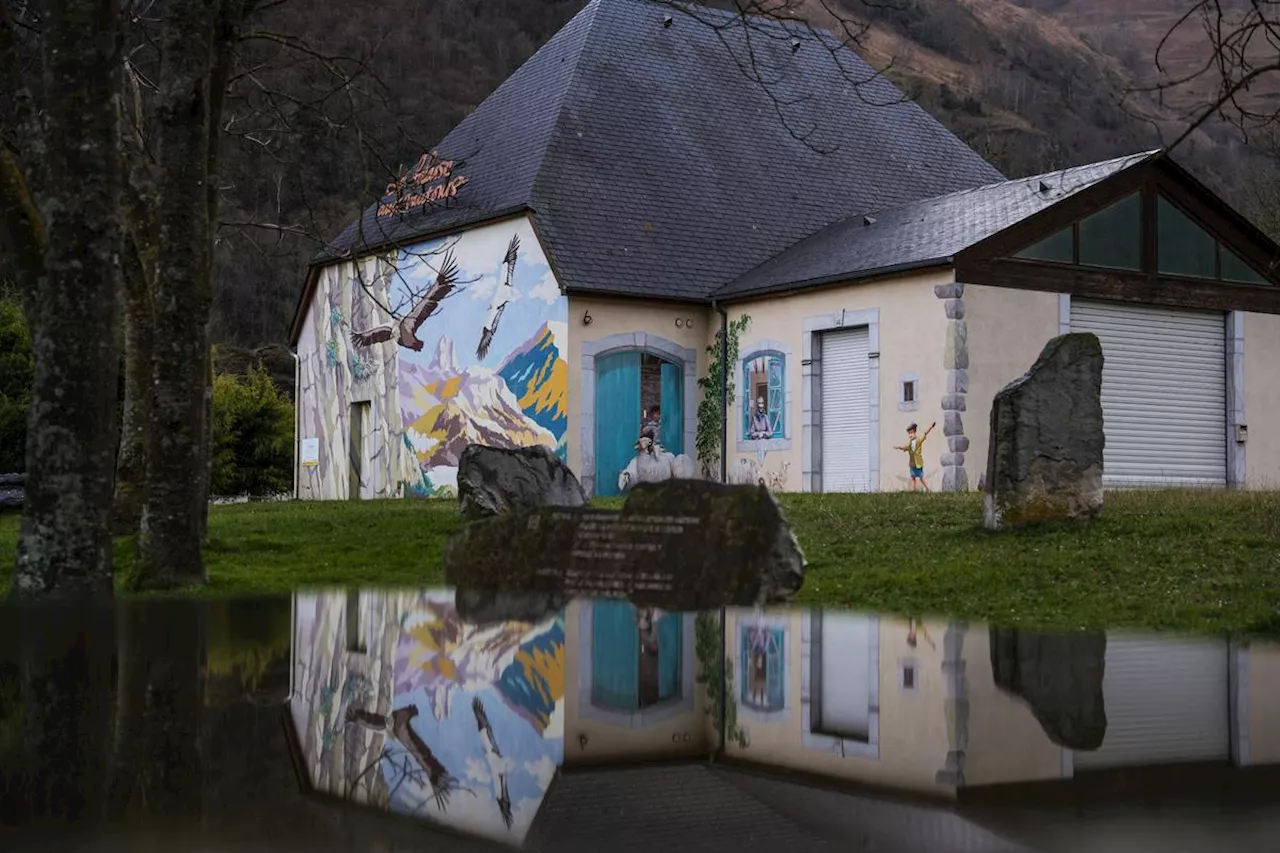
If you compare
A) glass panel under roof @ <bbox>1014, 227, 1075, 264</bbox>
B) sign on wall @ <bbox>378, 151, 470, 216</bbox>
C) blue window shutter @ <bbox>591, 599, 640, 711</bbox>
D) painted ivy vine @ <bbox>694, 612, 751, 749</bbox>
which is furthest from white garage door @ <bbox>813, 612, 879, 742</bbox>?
sign on wall @ <bbox>378, 151, 470, 216</bbox>

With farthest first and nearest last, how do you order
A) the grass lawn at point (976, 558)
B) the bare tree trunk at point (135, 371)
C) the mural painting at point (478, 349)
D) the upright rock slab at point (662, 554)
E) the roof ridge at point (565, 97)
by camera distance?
the roof ridge at point (565, 97), the mural painting at point (478, 349), the bare tree trunk at point (135, 371), the grass lawn at point (976, 558), the upright rock slab at point (662, 554)

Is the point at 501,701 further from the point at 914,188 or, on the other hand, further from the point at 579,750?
the point at 914,188

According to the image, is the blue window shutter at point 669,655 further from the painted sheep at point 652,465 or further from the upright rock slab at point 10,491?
the upright rock slab at point 10,491

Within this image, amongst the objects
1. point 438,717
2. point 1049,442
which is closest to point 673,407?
point 1049,442

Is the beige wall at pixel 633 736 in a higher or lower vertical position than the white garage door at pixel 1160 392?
lower

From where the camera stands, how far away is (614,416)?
27.8m

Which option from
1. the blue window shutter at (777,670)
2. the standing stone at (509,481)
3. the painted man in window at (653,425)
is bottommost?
the blue window shutter at (777,670)

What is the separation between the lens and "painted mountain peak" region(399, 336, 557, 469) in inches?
1113

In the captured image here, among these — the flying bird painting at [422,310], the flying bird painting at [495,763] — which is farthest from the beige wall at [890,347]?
the flying bird painting at [495,763]

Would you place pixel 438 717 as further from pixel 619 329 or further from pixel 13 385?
pixel 13 385

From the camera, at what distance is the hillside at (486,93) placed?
1817 cm

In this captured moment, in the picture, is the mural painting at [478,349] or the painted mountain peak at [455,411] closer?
the mural painting at [478,349]

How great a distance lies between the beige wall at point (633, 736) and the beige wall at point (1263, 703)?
2.19m

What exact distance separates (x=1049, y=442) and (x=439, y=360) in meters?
16.8
